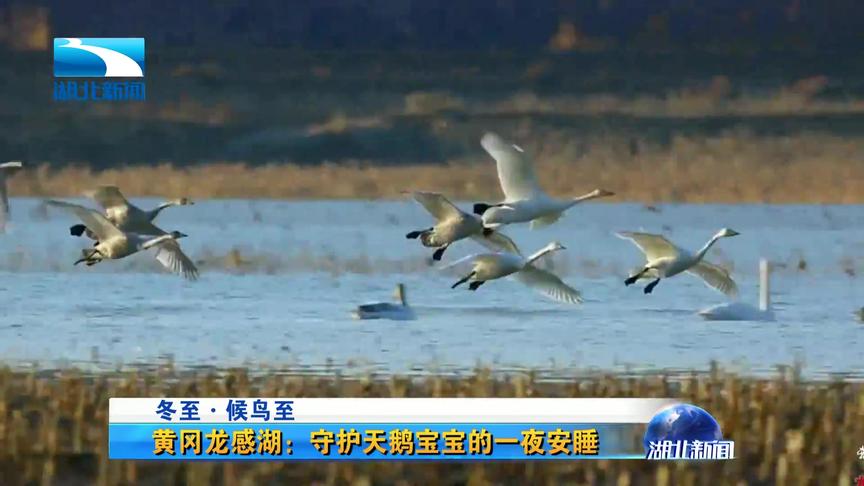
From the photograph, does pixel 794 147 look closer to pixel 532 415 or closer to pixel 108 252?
pixel 108 252

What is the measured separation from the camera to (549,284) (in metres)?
15.1

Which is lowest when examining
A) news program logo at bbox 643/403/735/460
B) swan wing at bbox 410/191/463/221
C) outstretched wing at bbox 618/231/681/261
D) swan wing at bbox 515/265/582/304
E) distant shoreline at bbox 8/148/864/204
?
news program logo at bbox 643/403/735/460

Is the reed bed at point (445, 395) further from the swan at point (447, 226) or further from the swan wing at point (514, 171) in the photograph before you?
the swan wing at point (514, 171)

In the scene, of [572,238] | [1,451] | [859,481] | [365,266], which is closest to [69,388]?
[1,451]

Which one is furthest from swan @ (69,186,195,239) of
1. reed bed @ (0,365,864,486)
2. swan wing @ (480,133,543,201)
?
swan wing @ (480,133,543,201)

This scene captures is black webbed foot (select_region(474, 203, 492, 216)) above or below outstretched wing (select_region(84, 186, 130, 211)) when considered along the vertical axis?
below

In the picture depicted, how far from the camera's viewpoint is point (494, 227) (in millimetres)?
14039

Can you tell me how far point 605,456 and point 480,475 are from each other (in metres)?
Answer: 0.64

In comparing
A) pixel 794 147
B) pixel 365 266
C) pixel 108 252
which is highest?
pixel 794 147

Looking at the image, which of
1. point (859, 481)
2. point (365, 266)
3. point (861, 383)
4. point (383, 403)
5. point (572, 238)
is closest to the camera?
point (859, 481)

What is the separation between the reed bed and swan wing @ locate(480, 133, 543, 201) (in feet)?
4.04

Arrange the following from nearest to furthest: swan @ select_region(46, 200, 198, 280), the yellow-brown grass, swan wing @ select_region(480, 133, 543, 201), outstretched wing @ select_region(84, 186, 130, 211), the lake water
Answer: swan wing @ select_region(480, 133, 543, 201)
swan @ select_region(46, 200, 198, 280)
outstretched wing @ select_region(84, 186, 130, 211)
the lake water
the yellow-brown grass

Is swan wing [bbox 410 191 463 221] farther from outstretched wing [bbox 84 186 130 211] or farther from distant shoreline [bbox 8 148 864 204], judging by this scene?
distant shoreline [bbox 8 148 864 204]

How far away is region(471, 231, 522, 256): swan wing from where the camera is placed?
14211 mm
